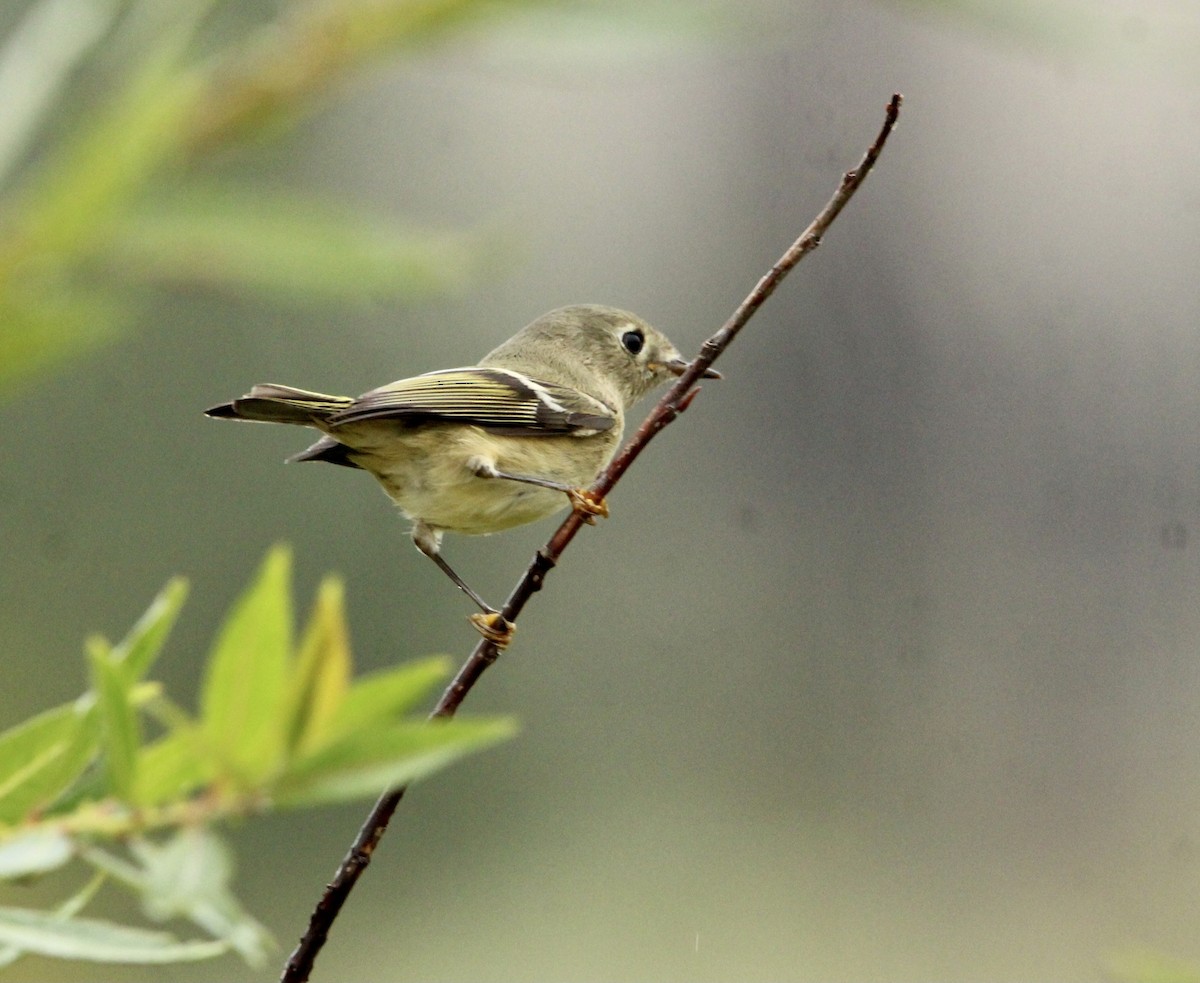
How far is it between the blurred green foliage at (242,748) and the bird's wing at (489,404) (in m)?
1.67

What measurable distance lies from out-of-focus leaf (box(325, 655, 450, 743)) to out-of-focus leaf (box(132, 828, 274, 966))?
31 mm

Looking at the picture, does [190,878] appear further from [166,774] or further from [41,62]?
[41,62]

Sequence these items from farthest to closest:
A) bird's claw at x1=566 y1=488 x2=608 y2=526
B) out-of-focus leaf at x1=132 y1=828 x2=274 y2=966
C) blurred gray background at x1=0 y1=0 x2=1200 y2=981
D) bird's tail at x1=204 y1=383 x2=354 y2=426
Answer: blurred gray background at x1=0 y1=0 x2=1200 y2=981
bird's tail at x1=204 y1=383 x2=354 y2=426
bird's claw at x1=566 y1=488 x2=608 y2=526
out-of-focus leaf at x1=132 y1=828 x2=274 y2=966

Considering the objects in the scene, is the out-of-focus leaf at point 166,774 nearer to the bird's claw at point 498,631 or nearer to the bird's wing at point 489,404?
the bird's claw at point 498,631

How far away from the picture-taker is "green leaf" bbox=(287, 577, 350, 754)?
0.27 metres

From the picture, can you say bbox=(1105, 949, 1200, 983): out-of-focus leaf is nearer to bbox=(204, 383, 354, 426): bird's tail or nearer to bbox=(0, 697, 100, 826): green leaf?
bbox=(0, 697, 100, 826): green leaf

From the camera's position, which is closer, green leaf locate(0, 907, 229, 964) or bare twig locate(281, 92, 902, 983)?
green leaf locate(0, 907, 229, 964)

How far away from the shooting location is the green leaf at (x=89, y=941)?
339 mm

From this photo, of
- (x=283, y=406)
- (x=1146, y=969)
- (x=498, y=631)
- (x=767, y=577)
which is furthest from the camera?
(x=767, y=577)

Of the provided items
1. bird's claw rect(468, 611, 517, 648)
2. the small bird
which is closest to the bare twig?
bird's claw rect(468, 611, 517, 648)

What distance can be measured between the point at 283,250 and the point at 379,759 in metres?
0.13

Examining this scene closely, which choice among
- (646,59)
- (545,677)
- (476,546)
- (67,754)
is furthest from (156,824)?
(545,677)

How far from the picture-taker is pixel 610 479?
1.02 metres

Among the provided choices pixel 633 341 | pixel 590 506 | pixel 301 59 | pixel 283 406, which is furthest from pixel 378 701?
pixel 633 341
